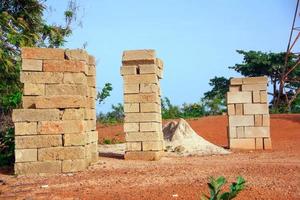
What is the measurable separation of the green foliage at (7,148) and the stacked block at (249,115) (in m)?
7.07

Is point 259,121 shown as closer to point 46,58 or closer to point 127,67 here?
point 127,67

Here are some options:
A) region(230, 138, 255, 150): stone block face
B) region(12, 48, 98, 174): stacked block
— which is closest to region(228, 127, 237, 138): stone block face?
region(230, 138, 255, 150): stone block face

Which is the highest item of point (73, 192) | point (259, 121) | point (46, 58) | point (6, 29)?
point (6, 29)

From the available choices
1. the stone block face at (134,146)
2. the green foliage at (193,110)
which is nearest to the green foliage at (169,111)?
the green foliage at (193,110)

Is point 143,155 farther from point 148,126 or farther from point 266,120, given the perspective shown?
point 266,120

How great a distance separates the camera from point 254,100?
1480 centimetres

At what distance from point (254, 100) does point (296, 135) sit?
4.35 metres

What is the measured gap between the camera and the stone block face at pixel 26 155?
30.0 ft

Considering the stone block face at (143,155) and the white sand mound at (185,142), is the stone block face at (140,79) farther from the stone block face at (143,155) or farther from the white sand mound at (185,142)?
the white sand mound at (185,142)

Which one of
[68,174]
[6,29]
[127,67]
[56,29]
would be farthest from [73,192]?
[56,29]

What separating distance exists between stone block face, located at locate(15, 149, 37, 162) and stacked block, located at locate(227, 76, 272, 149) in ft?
24.5

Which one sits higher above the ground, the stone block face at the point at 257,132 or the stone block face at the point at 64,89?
the stone block face at the point at 64,89

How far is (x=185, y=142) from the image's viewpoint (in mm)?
15031

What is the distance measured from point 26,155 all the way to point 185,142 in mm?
6889
